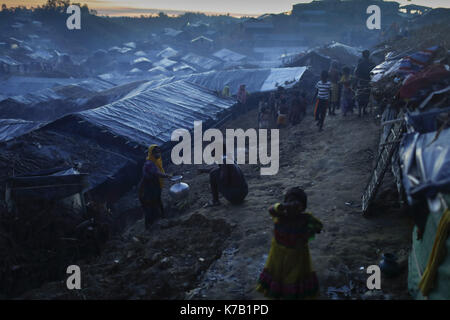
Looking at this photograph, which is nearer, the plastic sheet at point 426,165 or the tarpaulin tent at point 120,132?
the plastic sheet at point 426,165

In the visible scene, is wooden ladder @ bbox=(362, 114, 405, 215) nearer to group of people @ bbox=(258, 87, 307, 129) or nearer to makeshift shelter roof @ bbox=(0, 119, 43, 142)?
group of people @ bbox=(258, 87, 307, 129)

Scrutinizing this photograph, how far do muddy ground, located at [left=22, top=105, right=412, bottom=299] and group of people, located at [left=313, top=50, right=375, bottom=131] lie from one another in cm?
226

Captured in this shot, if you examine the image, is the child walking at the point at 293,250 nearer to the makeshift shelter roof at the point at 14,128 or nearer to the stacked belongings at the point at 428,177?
the stacked belongings at the point at 428,177

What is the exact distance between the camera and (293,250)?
10.6 ft

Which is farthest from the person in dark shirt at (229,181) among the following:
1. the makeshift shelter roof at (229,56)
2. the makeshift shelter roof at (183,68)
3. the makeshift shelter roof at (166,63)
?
the makeshift shelter roof at (229,56)

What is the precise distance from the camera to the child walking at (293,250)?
3221 millimetres

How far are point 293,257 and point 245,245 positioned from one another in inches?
74.8

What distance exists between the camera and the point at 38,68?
34438 mm

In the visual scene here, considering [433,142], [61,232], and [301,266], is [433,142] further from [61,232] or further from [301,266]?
[61,232]

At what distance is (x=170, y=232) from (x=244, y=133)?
28.0 feet

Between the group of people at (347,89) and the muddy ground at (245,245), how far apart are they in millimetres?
2261

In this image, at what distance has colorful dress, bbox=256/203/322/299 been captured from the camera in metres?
3.22

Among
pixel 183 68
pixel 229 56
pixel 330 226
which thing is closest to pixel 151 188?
pixel 330 226

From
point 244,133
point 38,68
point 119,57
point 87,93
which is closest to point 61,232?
point 244,133
